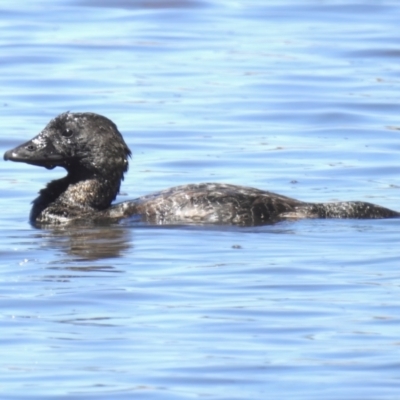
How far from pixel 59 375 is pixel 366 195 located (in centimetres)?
660

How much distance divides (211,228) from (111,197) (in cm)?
146

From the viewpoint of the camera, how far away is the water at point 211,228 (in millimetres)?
8281

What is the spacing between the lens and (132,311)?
9.45 meters

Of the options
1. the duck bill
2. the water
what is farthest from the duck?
the water

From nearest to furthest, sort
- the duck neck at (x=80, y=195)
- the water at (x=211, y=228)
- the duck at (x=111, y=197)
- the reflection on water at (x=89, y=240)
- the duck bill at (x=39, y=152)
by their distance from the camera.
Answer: the water at (x=211, y=228), the reflection on water at (x=89, y=240), the duck at (x=111, y=197), the duck bill at (x=39, y=152), the duck neck at (x=80, y=195)

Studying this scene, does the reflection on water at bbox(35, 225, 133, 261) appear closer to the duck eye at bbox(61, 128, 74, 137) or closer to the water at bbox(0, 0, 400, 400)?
the water at bbox(0, 0, 400, 400)

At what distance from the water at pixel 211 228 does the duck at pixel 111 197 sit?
248mm

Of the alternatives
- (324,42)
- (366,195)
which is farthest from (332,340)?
(324,42)

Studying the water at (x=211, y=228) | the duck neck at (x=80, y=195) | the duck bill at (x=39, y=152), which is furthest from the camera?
the duck neck at (x=80, y=195)

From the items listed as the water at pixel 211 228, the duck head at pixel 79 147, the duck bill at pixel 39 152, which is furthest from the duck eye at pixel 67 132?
the water at pixel 211 228

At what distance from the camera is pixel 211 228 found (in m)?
12.6

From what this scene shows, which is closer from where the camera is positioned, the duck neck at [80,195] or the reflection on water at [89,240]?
the reflection on water at [89,240]

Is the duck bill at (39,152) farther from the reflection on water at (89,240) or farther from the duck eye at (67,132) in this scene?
the reflection on water at (89,240)

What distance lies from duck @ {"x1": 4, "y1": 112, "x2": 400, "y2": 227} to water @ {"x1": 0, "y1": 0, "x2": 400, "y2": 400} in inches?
9.8
